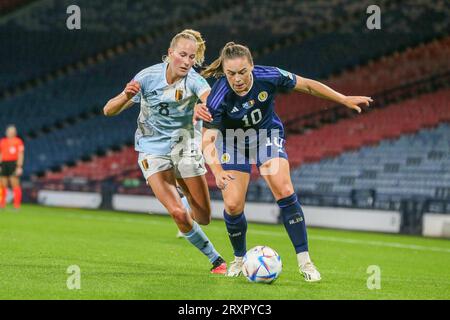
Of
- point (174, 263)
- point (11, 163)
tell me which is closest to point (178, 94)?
point (174, 263)

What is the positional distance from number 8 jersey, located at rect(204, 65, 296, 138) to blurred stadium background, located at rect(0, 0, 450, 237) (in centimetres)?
889

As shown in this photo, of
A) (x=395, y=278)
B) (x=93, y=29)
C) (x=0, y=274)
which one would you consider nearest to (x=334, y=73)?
(x=93, y=29)

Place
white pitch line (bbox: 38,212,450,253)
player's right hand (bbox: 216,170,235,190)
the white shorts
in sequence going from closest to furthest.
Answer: player's right hand (bbox: 216,170,235,190)
the white shorts
white pitch line (bbox: 38,212,450,253)

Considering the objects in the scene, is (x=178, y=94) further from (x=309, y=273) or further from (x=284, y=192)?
(x=309, y=273)

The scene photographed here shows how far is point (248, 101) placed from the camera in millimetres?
7445

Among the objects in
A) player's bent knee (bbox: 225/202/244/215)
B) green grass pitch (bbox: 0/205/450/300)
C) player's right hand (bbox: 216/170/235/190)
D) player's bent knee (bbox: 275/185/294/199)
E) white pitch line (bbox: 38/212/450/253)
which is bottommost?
white pitch line (bbox: 38/212/450/253)

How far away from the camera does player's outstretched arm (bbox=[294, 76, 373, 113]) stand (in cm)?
732

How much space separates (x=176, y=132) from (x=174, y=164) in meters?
0.31

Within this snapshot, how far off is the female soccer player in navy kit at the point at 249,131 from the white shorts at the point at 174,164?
0.42 meters

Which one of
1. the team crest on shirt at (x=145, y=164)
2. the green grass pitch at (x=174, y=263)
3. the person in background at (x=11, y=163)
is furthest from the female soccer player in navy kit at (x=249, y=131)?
the person in background at (x=11, y=163)

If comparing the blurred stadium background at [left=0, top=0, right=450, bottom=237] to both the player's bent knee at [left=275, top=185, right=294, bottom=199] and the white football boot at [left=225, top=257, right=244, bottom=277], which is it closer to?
the white football boot at [left=225, top=257, right=244, bottom=277]

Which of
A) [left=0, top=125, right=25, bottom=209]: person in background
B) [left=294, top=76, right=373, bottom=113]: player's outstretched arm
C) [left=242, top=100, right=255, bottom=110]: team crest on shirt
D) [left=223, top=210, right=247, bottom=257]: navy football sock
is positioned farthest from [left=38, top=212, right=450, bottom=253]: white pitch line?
[left=242, top=100, right=255, bottom=110]: team crest on shirt
